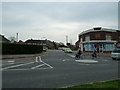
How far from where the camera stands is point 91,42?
132ft

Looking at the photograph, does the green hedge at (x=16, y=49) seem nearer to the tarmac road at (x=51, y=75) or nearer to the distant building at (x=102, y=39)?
the tarmac road at (x=51, y=75)

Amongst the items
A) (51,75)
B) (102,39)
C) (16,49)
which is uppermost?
(102,39)

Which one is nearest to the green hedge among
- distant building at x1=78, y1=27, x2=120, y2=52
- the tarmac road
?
the tarmac road

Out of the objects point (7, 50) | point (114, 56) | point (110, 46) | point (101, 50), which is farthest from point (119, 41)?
point (7, 50)

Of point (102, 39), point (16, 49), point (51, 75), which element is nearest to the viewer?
point (51, 75)

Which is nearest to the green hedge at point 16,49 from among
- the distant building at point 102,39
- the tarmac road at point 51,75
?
the tarmac road at point 51,75

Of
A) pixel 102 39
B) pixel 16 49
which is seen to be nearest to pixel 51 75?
pixel 16 49

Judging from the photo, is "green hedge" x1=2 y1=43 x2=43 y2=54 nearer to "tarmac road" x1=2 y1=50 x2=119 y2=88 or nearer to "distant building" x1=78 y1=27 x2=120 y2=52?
"tarmac road" x1=2 y1=50 x2=119 y2=88

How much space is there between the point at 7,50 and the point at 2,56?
1.70 m

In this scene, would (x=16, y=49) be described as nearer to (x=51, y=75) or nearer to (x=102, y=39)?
(x=51, y=75)

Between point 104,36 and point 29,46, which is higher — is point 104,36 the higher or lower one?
the higher one

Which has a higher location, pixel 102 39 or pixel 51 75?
pixel 102 39

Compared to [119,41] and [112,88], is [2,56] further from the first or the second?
[119,41]

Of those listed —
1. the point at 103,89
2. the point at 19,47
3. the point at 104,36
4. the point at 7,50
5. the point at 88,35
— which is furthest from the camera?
the point at 88,35
